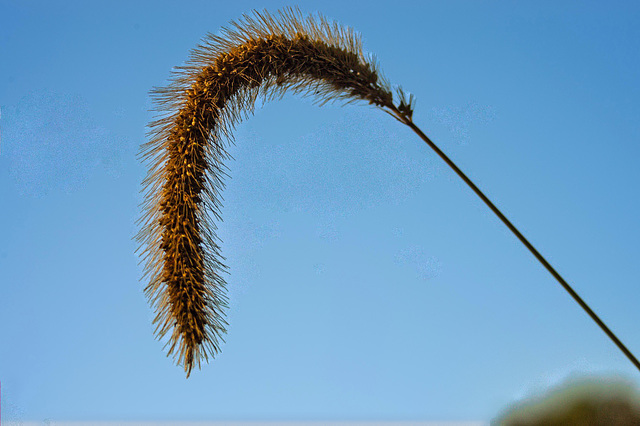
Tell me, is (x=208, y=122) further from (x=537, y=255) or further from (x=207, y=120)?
(x=537, y=255)

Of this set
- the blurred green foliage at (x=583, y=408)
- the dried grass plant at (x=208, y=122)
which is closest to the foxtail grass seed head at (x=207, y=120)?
the dried grass plant at (x=208, y=122)

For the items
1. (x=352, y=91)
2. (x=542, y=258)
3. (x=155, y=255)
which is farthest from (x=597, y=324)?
(x=155, y=255)

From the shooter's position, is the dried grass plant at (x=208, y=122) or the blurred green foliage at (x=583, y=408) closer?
the dried grass plant at (x=208, y=122)

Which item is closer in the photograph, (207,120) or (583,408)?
(207,120)

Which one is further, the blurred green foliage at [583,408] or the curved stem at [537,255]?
the blurred green foliage at [583,408]

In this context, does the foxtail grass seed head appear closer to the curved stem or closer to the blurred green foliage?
the curved stem

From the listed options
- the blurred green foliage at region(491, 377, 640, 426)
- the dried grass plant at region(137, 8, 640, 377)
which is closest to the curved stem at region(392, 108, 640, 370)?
the dried grass plant at region(137, 8, 640, 377)

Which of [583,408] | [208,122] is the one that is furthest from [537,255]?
[583,408]

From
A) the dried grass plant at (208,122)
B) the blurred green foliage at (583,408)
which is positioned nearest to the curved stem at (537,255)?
the dried grass plant at (208,122)

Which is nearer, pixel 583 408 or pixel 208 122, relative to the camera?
pixel 208 122

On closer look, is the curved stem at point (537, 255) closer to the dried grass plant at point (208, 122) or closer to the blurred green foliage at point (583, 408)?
the dried grass plant at point (208, 122)

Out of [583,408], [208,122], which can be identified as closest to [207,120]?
[208,122]
